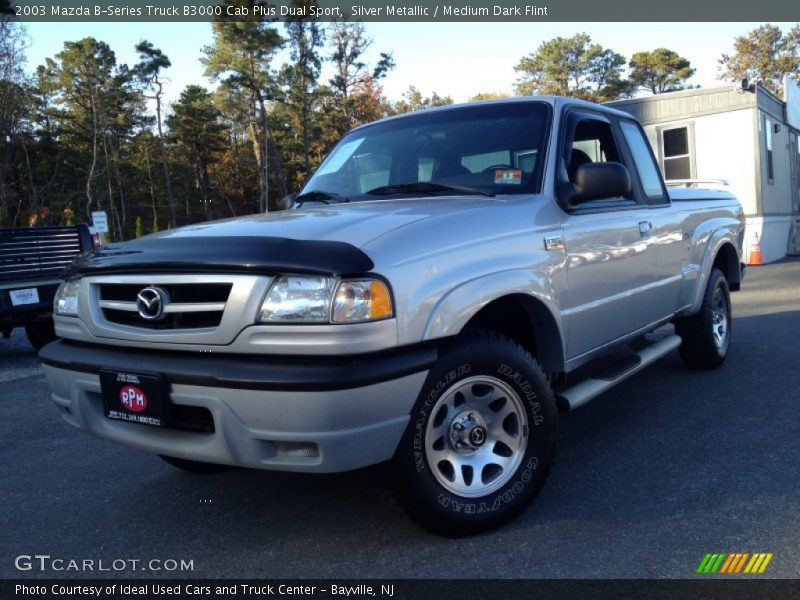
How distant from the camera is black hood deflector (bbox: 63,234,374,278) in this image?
239 cm

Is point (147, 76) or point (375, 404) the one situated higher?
point (147, 76)

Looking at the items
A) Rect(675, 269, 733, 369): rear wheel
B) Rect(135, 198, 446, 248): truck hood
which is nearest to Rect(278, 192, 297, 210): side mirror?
Rect(135, 198, 446, 248): truck hood

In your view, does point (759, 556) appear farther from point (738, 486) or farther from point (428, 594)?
point (428, 594)

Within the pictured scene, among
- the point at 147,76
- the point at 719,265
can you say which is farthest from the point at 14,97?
the point at 719,265

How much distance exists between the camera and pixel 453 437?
2.79 m

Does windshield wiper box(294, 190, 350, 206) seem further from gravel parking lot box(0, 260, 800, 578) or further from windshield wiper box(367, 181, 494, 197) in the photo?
Answer: gravel parking lot box(0, 260, 800, 578)

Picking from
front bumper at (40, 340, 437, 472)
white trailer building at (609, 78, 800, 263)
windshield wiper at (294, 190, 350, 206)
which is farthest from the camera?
white trailer building at (609, 78, 800, 263)

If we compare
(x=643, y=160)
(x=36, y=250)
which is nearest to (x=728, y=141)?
(x=643, y=160)

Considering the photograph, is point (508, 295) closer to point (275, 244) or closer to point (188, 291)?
point (275, 244)

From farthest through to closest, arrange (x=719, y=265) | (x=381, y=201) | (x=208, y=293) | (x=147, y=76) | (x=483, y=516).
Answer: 1. (x=147, y=76)
2. (x=719, y=265)
3. (x=381, y=201)
4. (x=483, y=516)
5. (x=208, y=293)

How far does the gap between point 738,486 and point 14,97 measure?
4445 centimetres

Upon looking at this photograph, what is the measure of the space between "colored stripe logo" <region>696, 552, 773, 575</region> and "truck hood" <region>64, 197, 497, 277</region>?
160cm

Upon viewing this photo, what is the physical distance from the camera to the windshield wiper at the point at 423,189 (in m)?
3.44

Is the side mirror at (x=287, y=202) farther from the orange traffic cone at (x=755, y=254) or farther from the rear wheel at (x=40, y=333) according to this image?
the orange traffic cone at (x=755, y=254)
